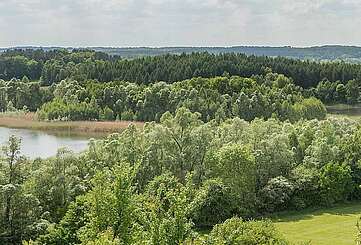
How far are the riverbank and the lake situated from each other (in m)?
3.05

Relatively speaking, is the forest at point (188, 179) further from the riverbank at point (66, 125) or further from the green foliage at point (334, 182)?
the riverbank at point (66, 125)

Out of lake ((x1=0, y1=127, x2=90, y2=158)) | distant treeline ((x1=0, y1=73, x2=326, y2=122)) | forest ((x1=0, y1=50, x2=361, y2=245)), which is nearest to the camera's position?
forest ((x1=0, y1=50, x2=361, y2=245))

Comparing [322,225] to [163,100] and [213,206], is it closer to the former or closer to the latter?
[213,206]

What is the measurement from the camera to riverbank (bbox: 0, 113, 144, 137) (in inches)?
3219

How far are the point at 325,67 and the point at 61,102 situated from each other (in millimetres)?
56636

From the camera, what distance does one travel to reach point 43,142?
70875mm

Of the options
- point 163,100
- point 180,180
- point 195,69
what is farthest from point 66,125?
point 180,180

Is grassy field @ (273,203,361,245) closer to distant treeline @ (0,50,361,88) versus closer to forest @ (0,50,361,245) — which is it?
Answer: forest @ (0,50,361,245)

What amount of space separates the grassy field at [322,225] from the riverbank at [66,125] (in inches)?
1594

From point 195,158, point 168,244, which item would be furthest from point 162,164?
point 168,244

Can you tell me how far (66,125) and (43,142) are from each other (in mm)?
16551

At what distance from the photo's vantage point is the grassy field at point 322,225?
35850mm

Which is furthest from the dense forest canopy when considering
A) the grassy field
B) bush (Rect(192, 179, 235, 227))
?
the grassy field

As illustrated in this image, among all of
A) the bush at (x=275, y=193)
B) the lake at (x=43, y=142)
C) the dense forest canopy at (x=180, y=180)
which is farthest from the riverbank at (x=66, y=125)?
the bush at (x=275, y=193)
